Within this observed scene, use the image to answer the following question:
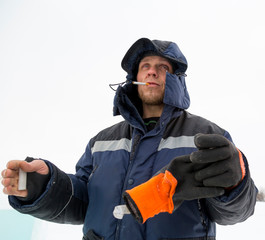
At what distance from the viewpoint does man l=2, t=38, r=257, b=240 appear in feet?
2.90

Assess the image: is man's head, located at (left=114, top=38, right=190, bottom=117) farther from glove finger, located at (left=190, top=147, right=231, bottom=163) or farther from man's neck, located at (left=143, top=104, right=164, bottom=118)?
glove finger, located at (left=190, top=147, right=231, bottom=163)

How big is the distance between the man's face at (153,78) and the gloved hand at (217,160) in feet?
3.32

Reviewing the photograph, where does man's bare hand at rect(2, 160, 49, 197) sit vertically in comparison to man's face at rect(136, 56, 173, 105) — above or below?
below

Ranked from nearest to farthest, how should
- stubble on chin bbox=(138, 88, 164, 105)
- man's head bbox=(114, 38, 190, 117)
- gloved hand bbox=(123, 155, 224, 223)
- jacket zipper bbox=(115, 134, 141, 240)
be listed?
1. gloved hand bbox=(123, 155, 224, 223)
2. jacket zipper bbox=(115, 134, 141, 240)
3. man's head bbox=(114, 38, 190, 117)
4. stubble on chin bbox=(138, 88, 164, 105)

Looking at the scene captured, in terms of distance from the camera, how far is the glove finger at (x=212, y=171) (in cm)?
81

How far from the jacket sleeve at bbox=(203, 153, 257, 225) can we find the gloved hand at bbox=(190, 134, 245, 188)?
0.38 feet

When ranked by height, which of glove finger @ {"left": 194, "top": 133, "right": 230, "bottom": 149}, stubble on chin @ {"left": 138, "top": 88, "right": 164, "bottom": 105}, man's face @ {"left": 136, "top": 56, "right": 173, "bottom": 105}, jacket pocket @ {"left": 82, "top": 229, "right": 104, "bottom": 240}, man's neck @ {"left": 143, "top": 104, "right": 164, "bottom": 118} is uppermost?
man's face @ {"left": 136, "top": 56, "right": 173, "bottom": 105}

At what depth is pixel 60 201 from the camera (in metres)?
1.38

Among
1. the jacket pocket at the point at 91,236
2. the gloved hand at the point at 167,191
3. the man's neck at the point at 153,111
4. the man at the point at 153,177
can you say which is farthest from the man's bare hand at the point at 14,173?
the man's neck at the point at 153,111

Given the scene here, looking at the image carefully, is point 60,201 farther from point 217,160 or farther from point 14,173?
point 217,160

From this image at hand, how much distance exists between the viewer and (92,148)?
177cm

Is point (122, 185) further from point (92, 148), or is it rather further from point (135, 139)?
point (92, 148)

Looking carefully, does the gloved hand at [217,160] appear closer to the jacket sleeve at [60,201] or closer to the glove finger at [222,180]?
the glove finger at [222,180]

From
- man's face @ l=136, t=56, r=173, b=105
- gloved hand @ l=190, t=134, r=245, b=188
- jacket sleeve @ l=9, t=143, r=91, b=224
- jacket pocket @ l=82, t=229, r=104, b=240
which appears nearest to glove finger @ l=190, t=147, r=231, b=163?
gloved hand @ l=190, t=134, r=245, b=188
